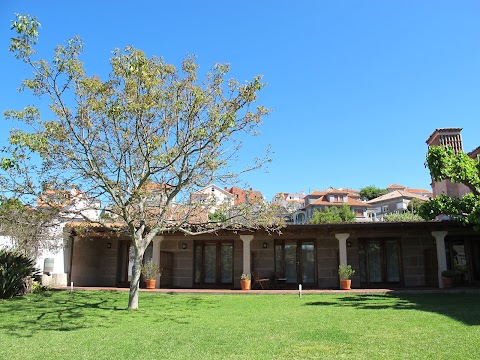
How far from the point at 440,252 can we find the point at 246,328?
443 inches

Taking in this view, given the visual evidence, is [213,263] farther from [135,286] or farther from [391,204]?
[391,204]

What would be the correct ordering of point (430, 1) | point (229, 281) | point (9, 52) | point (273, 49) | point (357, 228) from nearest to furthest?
point (9, 52), point (430, 1), point (273, 49), point (357, 228), point (229, 281)

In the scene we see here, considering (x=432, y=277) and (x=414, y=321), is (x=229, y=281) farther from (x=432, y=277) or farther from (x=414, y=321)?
(x=414, y=321)

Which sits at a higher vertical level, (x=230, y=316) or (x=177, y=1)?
(x=177, y=1)

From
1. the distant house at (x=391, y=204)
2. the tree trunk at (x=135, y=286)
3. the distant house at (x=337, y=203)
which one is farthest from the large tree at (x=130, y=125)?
the distant house at (x=391, y=204)

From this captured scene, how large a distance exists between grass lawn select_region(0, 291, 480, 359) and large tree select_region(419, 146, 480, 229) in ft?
8.65

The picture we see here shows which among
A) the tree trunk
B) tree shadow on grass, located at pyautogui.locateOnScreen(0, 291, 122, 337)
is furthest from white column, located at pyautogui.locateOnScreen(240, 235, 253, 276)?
the tree trunk

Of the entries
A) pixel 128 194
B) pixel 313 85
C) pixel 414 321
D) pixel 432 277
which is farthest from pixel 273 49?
pixel 432 277

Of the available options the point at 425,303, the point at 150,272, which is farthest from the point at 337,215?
the point at 425,303

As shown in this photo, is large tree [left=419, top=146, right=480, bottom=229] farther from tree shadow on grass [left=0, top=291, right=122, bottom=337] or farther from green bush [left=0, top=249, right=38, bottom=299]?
green bush [left=0, top=249, right=38, bottom=299]

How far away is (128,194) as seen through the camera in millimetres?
11688

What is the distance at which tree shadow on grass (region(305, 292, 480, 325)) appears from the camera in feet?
31.5

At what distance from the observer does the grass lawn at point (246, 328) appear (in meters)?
6.52

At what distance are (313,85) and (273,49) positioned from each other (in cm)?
252
